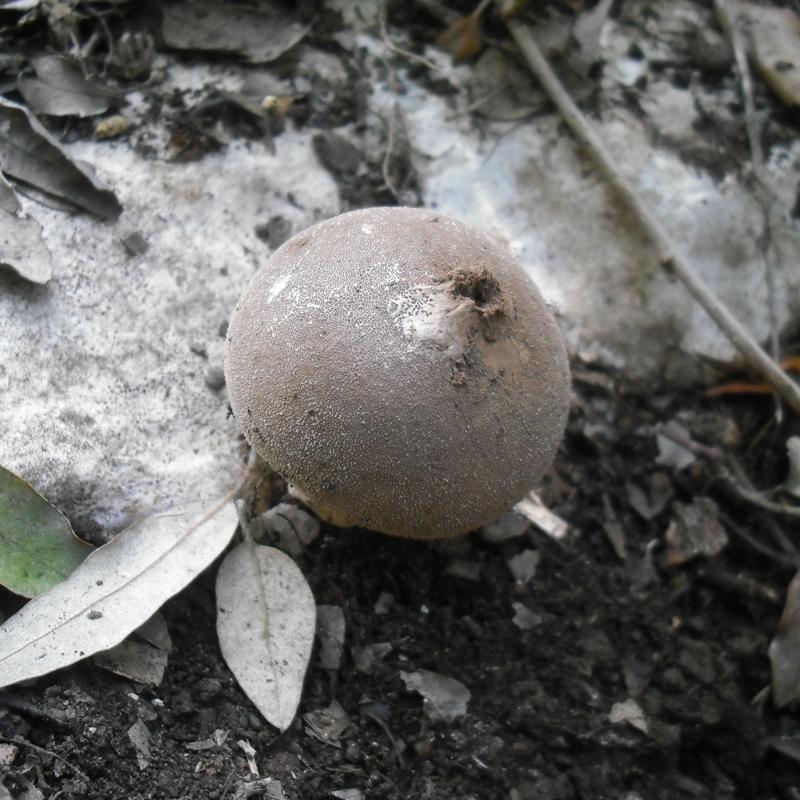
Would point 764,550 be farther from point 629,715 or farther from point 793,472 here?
point 629,715

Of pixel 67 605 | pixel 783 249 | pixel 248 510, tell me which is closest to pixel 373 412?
pixel 248 510

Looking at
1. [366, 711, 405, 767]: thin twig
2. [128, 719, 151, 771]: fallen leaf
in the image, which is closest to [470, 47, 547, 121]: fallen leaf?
[366, 711, 405, 767]: thin twig

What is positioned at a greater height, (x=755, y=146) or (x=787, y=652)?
(x=755, y=146)

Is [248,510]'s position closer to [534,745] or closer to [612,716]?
[534,745]

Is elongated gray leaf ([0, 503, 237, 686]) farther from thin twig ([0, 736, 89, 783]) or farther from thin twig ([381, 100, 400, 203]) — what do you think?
thin twig ([381, 100, 400, 203])

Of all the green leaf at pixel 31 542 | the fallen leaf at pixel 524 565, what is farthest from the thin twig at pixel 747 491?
the green leaf at pixel 31 542

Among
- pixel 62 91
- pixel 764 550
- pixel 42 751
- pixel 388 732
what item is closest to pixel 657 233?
pixel 764 550
